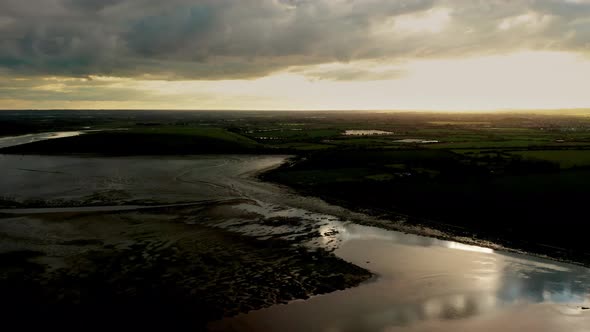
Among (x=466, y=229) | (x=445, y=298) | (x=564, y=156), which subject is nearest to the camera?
(x=445, y=298)

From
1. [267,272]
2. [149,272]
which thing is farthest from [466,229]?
[149,272]

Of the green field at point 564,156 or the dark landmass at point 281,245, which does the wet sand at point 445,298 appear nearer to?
the dark landmass at point 281,245

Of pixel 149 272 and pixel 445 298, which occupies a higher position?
pixel 149 272

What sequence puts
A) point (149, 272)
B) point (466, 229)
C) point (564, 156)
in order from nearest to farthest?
point (149, 272) → point (466, 229) → point (564, 156)

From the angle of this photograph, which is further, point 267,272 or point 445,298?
point 267,272

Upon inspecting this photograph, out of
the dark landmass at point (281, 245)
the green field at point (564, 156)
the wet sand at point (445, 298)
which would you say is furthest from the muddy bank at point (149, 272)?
the green field at point (564, 156)

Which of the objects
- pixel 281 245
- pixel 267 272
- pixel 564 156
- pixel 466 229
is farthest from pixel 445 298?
pixel 564 156

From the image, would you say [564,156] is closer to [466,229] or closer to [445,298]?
[466,229]

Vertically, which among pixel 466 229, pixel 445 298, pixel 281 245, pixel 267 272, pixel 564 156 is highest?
pixel 564 156
